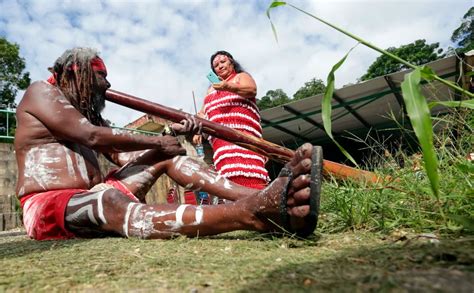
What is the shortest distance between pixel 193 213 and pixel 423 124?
936 mm

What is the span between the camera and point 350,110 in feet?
21.0

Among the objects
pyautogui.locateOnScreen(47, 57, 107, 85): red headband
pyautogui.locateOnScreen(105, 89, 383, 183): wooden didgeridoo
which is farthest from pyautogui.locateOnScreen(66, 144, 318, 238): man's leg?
pyautogui.locateOnScreen(105, 89, 383, 183): wooden didgeridoo

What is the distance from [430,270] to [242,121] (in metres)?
2.24

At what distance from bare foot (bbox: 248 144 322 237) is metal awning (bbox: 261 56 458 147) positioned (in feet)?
12.6

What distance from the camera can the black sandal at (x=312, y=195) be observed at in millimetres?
1180

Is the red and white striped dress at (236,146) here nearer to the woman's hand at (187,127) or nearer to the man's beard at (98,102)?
the woman's hand at (187,127)

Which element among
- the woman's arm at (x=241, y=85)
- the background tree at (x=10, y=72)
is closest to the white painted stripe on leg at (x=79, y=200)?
the woman's arm at (x=241, y=85)

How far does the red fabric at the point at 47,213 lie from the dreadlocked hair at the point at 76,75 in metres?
0.61

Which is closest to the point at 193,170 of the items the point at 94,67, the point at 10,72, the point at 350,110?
the point at 94,67

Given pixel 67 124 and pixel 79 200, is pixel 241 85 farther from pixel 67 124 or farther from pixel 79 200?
pixel 79 200

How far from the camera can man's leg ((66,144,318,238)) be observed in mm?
1230

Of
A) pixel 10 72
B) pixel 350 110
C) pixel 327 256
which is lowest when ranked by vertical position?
pixel 327 256

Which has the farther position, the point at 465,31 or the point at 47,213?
the point at 465,31

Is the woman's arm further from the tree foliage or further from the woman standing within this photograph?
the tree foliage
